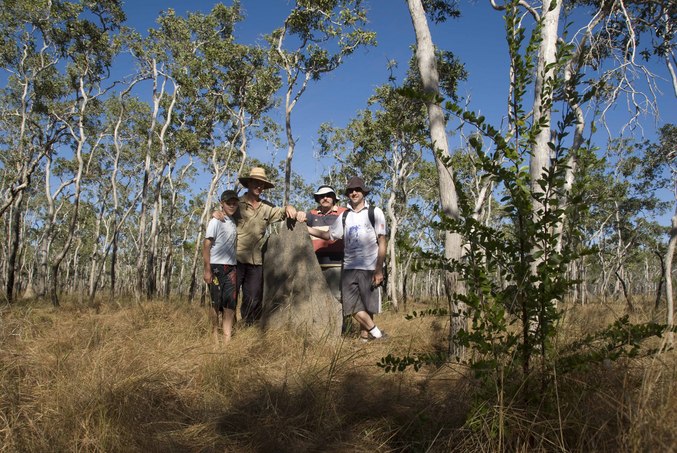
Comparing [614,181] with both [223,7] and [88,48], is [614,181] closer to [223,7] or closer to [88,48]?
[223,7]

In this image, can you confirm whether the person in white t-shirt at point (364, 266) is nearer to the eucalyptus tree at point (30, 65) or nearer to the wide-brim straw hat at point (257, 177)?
the wide-brim straw hat at point (257, 177)

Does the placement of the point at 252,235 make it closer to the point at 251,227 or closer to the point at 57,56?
the point at 251,227

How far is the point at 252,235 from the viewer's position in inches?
→ 180

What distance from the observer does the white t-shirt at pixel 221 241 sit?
4215 mm

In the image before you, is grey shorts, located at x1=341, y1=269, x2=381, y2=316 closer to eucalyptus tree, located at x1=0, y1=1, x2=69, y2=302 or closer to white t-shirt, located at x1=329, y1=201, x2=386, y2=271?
white t-shirt, located at x1=329, y1=201, x2=386, y2=271

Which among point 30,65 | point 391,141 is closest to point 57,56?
point 30,65

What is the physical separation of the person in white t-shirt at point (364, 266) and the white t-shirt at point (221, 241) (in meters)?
1.23

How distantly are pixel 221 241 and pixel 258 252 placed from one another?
510mm

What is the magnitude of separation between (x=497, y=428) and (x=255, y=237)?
3315 mm

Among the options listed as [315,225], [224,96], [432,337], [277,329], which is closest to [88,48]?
[224,96]

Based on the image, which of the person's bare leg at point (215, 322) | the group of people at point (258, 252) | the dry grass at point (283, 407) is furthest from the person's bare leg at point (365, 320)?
the person's bare leg at point (215, 322)

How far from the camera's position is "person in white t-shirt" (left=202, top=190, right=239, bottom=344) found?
4207 mm

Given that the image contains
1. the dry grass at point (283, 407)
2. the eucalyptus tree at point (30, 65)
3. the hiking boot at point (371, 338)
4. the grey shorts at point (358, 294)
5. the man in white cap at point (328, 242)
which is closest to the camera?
the dry grass at point (283, 407)

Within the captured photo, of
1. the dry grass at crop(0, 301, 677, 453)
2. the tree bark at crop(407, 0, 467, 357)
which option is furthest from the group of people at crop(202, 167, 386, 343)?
the dry grass at crop(0, 301, 677, 453)
